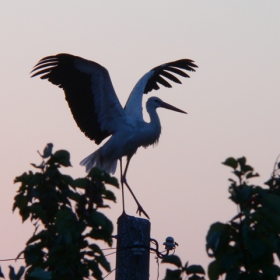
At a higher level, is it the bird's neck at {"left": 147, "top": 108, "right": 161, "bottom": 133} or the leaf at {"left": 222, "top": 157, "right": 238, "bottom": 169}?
the bird's neck at {"left": 147, "top": 108, "right": 161, "bottom": 133}

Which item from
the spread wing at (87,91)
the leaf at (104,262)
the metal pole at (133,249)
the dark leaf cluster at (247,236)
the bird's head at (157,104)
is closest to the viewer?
the dark leaf cluster at (247,236)

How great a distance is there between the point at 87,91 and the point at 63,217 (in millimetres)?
6806

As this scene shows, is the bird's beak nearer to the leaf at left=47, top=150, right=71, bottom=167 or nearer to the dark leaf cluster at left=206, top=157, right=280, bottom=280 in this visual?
the leaf at left=47, top=150, right=71, bottom=167

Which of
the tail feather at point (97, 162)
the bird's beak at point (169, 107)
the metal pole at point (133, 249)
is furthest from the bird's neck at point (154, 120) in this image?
the metal pole at point (133, 249)

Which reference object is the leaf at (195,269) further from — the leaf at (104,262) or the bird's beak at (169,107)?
the bird's beak at (169,107)

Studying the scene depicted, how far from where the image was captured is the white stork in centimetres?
1027

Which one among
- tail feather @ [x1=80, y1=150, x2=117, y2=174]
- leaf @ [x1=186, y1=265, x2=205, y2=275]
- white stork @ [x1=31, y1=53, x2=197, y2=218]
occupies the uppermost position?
white stork @ [x1=31, y1=53, x2=197, y2=218]

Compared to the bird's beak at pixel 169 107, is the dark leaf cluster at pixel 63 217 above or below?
below

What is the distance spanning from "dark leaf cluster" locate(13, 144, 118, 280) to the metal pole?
5.80ft

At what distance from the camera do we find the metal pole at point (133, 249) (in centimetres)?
562

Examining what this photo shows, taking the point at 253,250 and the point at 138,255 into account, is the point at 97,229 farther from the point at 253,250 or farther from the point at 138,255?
the point at 138,255

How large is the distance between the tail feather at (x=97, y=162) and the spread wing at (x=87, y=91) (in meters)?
0.24

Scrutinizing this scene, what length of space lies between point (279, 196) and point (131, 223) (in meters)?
2.63

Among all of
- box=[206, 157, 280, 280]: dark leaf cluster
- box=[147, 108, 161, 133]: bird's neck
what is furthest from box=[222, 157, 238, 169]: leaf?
box=[147, 108, 161, 133]: bird's neck
